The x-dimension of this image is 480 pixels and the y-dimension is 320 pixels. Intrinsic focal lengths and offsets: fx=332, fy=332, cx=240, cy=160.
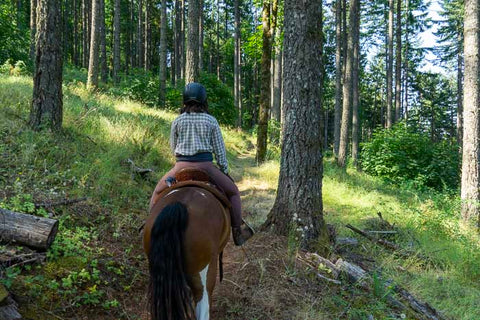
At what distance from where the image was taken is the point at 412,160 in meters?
16.9

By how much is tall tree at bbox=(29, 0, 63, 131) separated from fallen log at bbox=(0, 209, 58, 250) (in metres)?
3.50

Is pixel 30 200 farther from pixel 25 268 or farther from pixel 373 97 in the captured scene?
pixel 373 97

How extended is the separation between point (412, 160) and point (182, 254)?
55.7 feet

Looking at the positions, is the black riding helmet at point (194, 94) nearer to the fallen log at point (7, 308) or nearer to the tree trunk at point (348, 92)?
the fallen log at point (7, 308)

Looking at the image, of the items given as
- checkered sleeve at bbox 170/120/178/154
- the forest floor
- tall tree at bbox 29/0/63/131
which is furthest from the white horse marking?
tall tree at bbox 29/0/63/131

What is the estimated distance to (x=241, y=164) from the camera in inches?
524

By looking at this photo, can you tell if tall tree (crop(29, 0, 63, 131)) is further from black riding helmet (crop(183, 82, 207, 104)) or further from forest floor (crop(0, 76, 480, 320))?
black riding helmet (crop(183, 82, 207, 104))

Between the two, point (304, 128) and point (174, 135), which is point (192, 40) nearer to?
point (304, 128)

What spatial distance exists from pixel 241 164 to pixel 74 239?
Answer: 9357 millimetres

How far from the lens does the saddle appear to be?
3357 mm

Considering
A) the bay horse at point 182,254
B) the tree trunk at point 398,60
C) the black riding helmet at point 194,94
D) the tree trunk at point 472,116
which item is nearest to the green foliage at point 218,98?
the tree trunk at point 398,60

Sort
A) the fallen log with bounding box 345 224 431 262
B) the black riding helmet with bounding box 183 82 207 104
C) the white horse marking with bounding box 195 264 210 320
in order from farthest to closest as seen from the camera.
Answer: the fallen log with bounding box 345 224 431 262 → the black riding helmet with bounding box 183 82 207 104 → the white horse marking with bounding box 195 264 210 320

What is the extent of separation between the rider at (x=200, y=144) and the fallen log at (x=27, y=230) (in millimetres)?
1554

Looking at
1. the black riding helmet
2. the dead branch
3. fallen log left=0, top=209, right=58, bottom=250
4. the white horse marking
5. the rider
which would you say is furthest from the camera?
the dead branch
